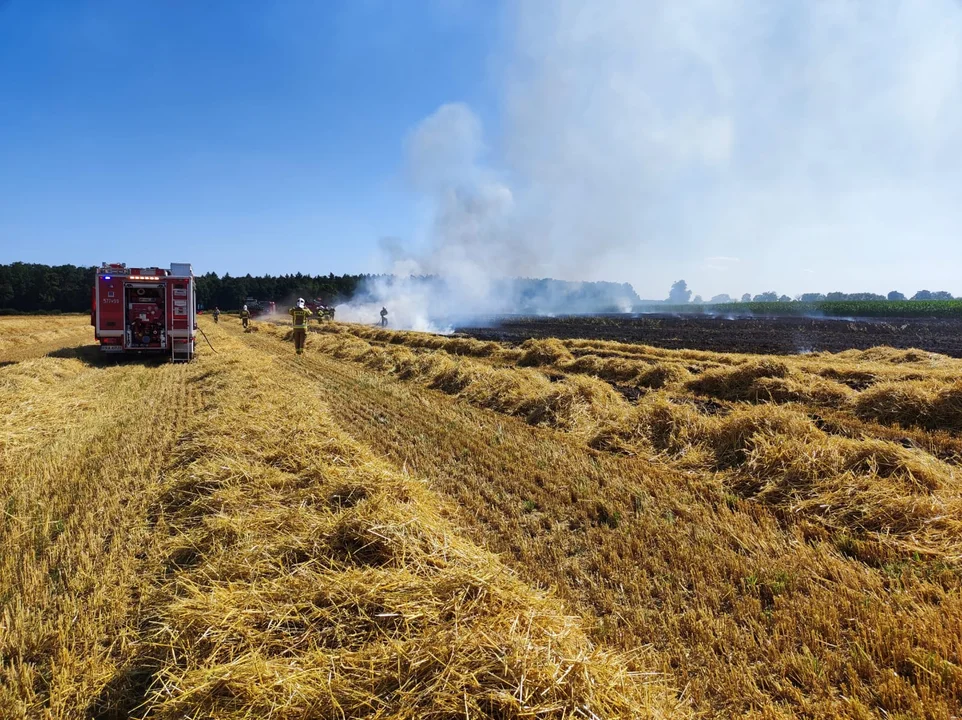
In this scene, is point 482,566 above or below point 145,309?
below

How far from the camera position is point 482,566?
11.3 ft

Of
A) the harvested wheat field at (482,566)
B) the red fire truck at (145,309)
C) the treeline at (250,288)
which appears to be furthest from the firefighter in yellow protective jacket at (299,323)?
the treeline at (250,288)

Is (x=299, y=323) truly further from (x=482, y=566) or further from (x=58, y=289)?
(x=58, y=289)

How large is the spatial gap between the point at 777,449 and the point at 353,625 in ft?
18.3

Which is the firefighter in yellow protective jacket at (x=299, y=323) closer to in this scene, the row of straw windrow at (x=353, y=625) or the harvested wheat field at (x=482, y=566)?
the harvested wheat field at (x=482, y=566)

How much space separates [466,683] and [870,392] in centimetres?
1023

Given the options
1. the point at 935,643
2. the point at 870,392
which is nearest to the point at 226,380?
the point at 935,643

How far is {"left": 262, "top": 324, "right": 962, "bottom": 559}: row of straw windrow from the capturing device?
4469 mm

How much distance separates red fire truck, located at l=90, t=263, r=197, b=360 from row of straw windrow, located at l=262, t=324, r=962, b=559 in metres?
10.7

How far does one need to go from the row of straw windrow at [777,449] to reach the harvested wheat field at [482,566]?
0.12 feet

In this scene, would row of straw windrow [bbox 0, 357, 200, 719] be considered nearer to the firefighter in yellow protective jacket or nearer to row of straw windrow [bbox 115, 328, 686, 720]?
row of straw windrow [bbox 115, 328, 686, 720]

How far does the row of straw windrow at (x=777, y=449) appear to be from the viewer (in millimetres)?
4469

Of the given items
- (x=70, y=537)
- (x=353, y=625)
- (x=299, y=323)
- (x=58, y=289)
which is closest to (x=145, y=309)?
(x=299, y=323)

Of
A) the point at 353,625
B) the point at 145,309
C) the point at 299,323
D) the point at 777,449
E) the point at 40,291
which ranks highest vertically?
the point at 40,291
